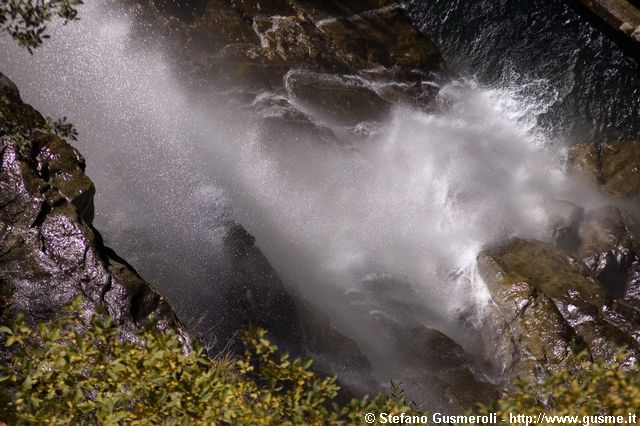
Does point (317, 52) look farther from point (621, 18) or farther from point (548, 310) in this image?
point (621, 18)

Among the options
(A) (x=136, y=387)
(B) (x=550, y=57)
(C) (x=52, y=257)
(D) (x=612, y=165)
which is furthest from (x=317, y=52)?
(A) (x=136, y=387)

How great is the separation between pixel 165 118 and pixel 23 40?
8.06 metres

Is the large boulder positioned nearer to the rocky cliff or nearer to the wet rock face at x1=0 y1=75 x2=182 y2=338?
the rocky cliff

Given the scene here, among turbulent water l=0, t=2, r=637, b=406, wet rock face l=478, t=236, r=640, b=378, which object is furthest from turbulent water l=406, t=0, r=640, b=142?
wet rock face l=478, t=236, r=640, b=378

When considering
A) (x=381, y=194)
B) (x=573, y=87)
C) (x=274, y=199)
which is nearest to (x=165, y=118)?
(x=274, y=199)

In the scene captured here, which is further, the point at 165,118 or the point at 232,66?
the point at 232,66

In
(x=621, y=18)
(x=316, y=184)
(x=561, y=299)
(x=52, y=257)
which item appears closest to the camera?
(x=52, y=257)

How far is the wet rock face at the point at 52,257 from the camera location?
5930 millimetres

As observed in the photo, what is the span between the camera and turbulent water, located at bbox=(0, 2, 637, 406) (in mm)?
9359

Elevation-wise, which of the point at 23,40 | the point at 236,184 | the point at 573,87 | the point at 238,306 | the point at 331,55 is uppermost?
the point at 573,87

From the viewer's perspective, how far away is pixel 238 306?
7.89 meters

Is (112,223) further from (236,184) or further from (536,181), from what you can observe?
(536,181)

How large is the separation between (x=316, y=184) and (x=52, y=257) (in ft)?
22.4

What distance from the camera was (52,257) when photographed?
6172 mm
